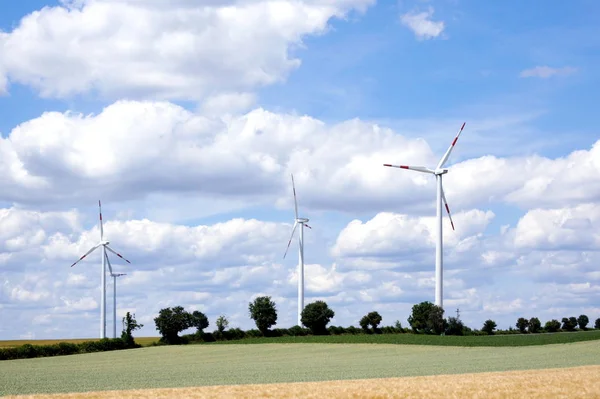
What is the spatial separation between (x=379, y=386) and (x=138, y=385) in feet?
59.1

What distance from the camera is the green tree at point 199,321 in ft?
438

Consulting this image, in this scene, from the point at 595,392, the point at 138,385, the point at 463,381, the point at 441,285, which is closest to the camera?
the point at 595,392

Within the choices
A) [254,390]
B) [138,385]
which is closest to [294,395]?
[254,390]

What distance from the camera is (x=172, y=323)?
131m

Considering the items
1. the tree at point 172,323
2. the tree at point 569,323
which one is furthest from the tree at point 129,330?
the tree at point 569,323

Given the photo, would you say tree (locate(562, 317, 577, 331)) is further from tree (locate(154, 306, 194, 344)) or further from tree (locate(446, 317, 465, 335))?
tree (locate(154, 306, 194, 344))

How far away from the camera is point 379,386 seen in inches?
1581

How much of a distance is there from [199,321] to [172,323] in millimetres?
4869

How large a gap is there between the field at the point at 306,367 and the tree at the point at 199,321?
1141 inches

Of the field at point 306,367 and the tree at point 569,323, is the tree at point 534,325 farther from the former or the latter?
the field at point 306,367

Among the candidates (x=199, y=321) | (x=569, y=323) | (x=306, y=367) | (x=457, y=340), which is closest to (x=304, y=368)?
(x=306, y=367)

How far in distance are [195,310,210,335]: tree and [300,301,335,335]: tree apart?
16.7 m

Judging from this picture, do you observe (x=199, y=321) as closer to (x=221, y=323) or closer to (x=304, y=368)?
(x=221, y=323)

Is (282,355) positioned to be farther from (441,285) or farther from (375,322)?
(375,322)
